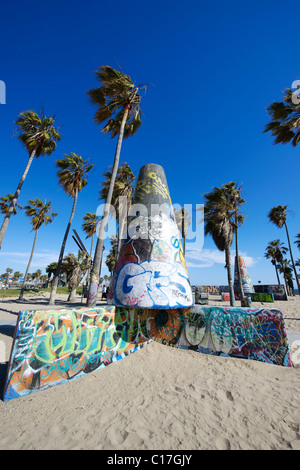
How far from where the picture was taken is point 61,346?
3754 mm

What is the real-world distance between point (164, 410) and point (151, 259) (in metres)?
2.96

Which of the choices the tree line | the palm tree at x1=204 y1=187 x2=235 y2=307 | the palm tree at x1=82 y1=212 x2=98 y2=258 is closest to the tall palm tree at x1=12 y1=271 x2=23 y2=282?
the palm tree at x1=82 y1=212 x2=98 y2=258

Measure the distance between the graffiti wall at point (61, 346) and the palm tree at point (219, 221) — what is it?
1012 cm

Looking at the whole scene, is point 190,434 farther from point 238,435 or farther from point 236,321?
point 236,321

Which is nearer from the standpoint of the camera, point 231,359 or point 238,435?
point 238,435

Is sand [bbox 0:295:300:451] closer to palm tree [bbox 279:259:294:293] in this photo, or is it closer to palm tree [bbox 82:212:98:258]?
palm tree [bbox 82:212:98:258]

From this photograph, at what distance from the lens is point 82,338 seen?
13.3 feet

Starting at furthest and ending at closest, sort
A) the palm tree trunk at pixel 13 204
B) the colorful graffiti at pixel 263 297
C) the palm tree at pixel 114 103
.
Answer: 1. the colorful graffiti at pixel 263 297
2. the palm tree trunk at pixel 13 204
3. the palm tree at pixel 114 103

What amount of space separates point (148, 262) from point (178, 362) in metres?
2.61

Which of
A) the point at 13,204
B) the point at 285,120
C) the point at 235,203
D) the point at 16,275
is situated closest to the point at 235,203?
the point at 235,203

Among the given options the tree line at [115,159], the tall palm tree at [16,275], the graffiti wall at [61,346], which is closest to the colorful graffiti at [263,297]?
the tree line at [115,159]

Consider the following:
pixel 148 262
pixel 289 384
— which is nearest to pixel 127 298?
pixel 148 262

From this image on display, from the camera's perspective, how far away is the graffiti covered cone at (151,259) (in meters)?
4.56

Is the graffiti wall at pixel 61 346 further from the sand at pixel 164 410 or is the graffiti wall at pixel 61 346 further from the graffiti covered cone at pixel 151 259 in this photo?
the graffiti covered cone at pixel 151 259
